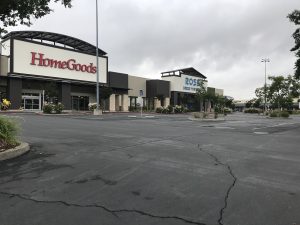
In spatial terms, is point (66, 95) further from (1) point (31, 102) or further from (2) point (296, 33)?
(2) point (296, 33)

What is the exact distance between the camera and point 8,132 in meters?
9.42

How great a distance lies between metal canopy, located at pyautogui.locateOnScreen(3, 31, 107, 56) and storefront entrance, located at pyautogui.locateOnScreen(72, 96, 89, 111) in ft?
23.3

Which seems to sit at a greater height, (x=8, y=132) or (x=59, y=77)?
(x=59, y=77)

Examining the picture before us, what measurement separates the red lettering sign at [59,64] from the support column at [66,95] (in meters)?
2.54

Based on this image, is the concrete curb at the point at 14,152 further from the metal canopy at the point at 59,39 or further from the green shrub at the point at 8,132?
the metal canopy at the point at 59,39

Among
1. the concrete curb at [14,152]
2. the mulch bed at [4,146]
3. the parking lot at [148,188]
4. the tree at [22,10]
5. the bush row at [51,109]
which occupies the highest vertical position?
the tree at [22,10]

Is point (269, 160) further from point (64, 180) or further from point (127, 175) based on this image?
point (64, 180)

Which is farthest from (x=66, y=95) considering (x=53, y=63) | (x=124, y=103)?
(x=124, y=103)

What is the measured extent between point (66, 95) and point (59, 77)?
2760 millimetres

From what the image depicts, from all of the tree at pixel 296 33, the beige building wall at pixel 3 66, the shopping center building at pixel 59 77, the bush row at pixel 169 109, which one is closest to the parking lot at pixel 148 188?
the tree at pixel 296 33

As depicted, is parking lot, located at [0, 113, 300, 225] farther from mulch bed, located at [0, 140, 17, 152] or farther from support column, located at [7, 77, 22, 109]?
support column, located at [7, 77, 22, 109]

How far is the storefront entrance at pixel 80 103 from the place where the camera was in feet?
168

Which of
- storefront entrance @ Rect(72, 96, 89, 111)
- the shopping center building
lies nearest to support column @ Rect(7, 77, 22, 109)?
the shopping center building

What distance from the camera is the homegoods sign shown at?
4153 centimetres
